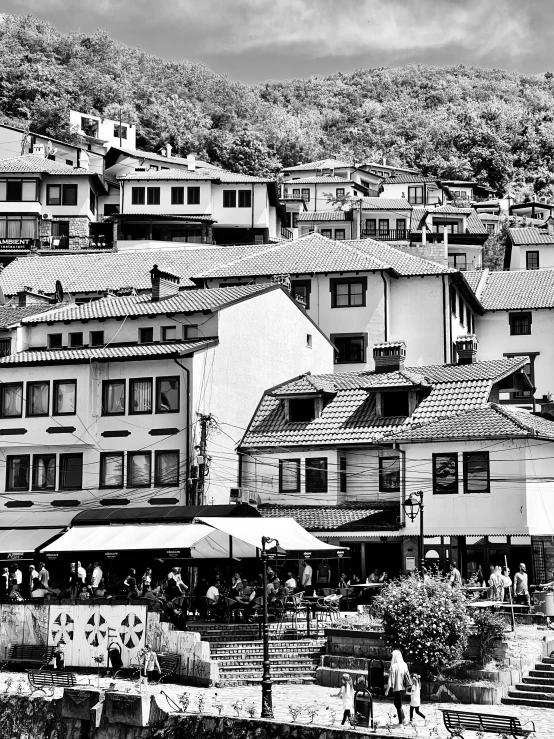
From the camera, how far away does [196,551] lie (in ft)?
126

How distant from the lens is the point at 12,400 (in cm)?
4897

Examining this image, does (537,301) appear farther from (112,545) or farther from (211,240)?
(112,545)

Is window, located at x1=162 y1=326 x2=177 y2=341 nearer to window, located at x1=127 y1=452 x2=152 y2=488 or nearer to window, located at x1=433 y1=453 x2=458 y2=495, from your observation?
window, located at x1=127 y1=452 x2=152 y2=488

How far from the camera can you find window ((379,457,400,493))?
152 ft

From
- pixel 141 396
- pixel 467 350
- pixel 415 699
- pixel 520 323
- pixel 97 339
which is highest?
pixel 520 323

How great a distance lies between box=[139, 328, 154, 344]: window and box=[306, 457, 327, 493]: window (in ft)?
30.8

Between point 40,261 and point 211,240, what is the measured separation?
1786 centimetres

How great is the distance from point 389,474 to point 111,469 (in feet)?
35.8

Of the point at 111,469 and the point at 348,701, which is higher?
the point at 111,469

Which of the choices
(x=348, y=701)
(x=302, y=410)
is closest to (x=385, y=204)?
(x=302, y=410)

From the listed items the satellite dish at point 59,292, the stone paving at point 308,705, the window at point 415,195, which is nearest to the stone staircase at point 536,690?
the stone paving at point 308,705

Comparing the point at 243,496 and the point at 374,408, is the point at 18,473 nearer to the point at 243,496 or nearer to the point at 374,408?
the point at 243,496

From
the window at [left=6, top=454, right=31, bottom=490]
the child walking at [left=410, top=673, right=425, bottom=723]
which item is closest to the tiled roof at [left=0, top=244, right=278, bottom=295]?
the window at [left=6, top=454, right=31, bottom=490]

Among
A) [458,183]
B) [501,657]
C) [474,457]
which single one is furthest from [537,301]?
[458,183]
